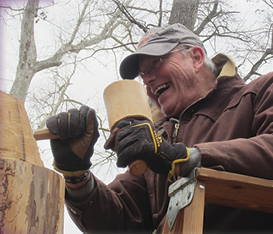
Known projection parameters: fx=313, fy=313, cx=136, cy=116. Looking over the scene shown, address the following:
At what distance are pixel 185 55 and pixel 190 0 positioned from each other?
306 centimetres

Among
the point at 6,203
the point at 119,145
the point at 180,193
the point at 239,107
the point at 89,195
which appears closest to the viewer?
the point at 6,203

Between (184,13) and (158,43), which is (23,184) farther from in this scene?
(184,13)

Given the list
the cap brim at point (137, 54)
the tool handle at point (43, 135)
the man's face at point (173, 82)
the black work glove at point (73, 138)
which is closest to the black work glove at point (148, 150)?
the black work glove at point (73, 138)

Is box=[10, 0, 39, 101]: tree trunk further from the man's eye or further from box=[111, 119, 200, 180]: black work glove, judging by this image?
box=[111, 119, 200, 180]: black work glove

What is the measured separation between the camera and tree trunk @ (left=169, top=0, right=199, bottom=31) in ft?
17.1

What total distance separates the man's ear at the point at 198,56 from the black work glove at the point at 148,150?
50.7 inches

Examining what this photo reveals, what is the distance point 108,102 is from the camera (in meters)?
1.89

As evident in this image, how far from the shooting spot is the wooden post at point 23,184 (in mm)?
1188

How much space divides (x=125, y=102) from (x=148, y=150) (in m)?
0.39

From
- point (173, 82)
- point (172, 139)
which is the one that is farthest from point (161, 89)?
point (172, 139)

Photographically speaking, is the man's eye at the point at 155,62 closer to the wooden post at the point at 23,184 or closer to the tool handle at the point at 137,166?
the tool handle at the point at 137,166

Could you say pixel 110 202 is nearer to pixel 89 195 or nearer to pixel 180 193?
pixel 89 195

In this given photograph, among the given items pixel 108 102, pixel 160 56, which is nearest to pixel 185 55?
pixel 160 56

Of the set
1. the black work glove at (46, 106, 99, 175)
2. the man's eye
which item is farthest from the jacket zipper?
the black work glove at (46, 106, 99, 175)
